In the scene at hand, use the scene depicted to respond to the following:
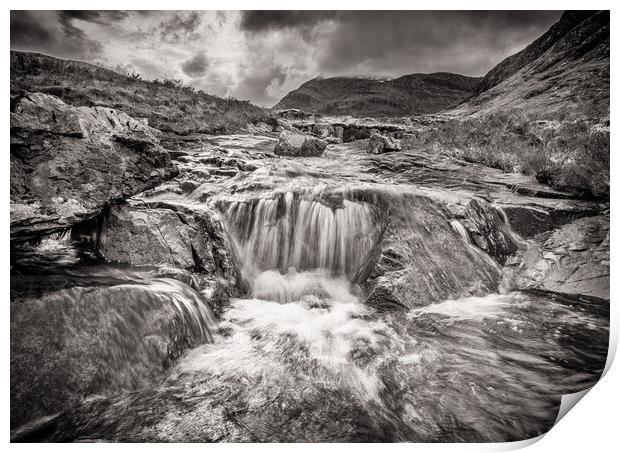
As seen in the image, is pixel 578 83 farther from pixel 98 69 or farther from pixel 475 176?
pixel 98 69

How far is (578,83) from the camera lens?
386cm

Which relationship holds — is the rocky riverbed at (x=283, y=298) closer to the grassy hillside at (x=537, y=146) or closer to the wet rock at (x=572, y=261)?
the wet rock at (x=572, y=261)

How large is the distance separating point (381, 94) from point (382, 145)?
139 cm

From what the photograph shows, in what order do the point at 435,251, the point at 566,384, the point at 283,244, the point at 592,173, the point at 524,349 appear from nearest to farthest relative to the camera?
the point at 566,384 → the point at 524,349 → the point at 592,173 → the point at 435,251 → the point at 283,244

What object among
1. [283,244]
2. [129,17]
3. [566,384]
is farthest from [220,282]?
[566,384]

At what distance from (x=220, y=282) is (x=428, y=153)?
13.0 feet

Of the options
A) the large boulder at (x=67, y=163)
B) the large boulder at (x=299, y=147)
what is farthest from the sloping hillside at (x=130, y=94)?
the large boulder at (x=299, y=147)

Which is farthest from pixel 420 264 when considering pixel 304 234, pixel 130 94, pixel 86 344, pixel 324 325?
pixel 130 94

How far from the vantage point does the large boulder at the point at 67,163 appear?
2.70m

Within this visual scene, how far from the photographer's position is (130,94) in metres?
5.83

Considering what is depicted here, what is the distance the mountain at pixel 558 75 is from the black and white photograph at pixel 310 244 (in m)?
0.03

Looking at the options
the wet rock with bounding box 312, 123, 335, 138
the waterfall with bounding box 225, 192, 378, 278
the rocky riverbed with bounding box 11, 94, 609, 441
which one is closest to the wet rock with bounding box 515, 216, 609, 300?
the rocky riverbed with bounding box 11, 94, 609, 441

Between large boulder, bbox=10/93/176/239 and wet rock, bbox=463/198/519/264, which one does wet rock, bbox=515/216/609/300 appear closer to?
wet rock, bbox=463/198/519/264

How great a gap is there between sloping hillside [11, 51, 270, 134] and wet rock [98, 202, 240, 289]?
133cm
